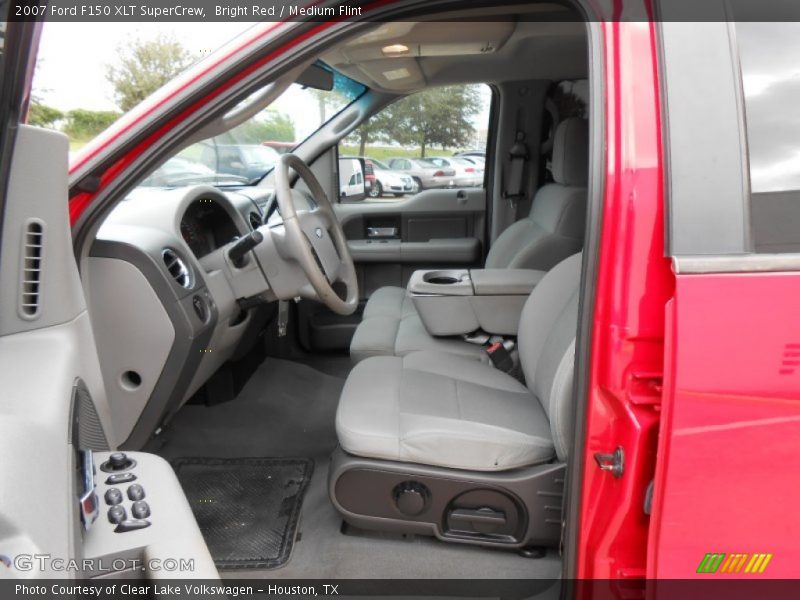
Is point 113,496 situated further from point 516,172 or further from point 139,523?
point 516,172

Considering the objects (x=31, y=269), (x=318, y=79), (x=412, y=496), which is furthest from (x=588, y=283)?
(x=318, y=79)

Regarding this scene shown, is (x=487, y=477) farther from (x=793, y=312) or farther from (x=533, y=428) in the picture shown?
(x=793, y=312)

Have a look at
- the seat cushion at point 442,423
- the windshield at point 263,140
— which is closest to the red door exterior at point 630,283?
the seat cushion at point 442,423

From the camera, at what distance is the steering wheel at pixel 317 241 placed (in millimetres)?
1974

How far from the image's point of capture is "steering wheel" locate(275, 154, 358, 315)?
6.48ft

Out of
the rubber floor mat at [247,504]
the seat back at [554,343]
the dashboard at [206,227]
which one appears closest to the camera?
the seat back at [554,343]

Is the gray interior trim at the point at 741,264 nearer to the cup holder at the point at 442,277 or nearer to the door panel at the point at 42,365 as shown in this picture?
the door panel at the point at 42,365

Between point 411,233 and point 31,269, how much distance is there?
2750mm

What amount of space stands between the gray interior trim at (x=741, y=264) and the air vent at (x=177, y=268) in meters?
1.46

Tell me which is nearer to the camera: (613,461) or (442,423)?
(613,461)

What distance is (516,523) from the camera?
5.17 ft

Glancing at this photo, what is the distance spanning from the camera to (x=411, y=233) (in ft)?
12.3

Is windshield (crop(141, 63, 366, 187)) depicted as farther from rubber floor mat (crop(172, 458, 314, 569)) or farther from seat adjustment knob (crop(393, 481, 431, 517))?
seat adjustment knob (crop(393, 481, 431, 517))

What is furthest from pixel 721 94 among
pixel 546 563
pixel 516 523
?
pixel 546 563
